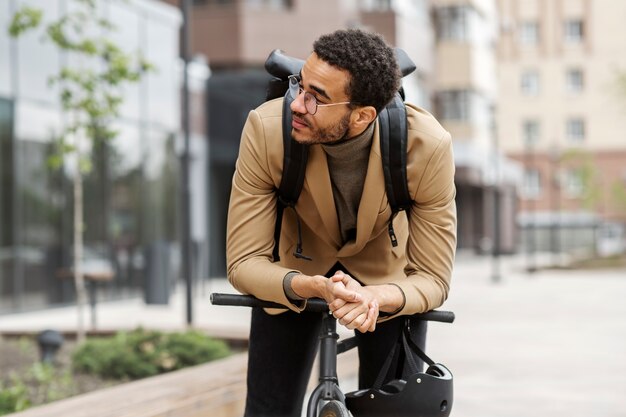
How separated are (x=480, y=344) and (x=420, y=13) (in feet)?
101

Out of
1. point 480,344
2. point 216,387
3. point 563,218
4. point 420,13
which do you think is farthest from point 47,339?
point 563,218

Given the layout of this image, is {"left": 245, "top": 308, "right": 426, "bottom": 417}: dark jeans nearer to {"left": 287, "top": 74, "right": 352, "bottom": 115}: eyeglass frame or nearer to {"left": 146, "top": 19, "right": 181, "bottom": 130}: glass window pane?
{"left": 287, "top": 74, "right": 352, "bottom": 115}: eyeglass frame

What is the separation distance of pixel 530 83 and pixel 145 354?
67252mm

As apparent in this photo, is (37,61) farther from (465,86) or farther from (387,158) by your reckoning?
(465,86)

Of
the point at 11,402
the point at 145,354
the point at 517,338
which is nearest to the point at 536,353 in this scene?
the point at 517,338

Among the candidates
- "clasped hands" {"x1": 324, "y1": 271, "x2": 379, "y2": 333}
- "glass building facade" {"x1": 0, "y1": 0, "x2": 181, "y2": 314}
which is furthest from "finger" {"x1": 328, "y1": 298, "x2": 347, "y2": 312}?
"glass building facade" {"x1": 0, "y1": 0, "x2": 181, "y2": 314}

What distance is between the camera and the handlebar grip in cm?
325

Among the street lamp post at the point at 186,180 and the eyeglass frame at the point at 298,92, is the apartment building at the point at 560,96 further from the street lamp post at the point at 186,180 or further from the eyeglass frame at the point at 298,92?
the eyeglass frame at the point at 298,92

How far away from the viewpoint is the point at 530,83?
2916 inches

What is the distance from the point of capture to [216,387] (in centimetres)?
704

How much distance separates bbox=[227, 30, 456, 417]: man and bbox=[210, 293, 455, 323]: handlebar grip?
3 centimetres

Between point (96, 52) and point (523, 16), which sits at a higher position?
point (523, 16)

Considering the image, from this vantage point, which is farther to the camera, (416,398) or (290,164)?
(290,164)

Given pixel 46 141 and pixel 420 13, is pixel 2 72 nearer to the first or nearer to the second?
pixel 46 141
